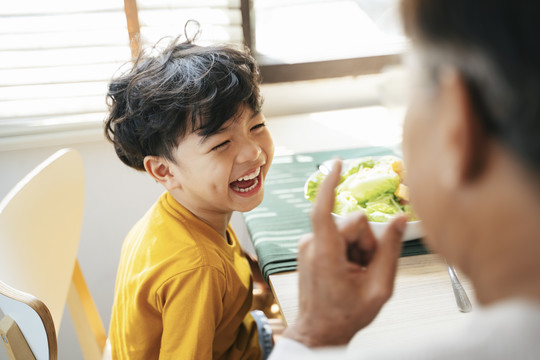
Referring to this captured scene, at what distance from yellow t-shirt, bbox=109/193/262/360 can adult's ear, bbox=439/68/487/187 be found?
0.60 m

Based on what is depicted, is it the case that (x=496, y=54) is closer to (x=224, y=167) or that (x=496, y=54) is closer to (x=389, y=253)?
(x=389, y=253)

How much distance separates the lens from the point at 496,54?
33 centimetres

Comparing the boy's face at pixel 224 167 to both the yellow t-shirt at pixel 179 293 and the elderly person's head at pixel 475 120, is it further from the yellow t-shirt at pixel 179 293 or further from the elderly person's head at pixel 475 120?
the elderly person's head at pixel 475 120

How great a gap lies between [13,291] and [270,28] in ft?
4.51

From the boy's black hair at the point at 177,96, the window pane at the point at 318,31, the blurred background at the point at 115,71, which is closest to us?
the boy's black hair at the point at 177,96

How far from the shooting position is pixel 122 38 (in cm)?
167

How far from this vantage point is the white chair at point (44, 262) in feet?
2.76

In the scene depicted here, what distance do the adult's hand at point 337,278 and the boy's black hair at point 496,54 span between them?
9.0 inches

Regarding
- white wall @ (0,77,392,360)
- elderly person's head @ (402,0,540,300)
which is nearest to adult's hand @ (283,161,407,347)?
elderly person's head @ (402,0,540,300)

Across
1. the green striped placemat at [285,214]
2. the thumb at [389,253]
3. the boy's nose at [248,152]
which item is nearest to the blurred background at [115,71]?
the green striped placemat at [285,214]

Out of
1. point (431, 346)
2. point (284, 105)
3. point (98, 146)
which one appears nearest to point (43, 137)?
point (98, 146)

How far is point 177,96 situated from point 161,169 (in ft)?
0.55

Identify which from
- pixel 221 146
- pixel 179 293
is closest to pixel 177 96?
pixel 221 146

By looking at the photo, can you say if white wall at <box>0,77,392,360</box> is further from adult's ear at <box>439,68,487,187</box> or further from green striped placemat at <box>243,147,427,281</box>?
adult's ear at <box>439,68,487,187</box>
